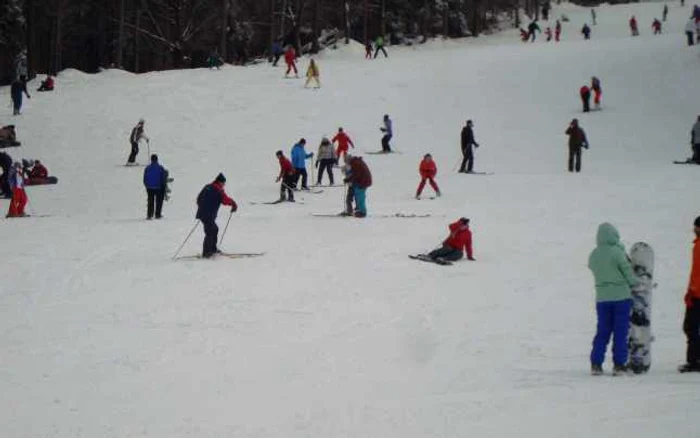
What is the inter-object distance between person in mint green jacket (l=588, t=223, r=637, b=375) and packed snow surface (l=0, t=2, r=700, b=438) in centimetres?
32

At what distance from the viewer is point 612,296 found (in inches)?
332

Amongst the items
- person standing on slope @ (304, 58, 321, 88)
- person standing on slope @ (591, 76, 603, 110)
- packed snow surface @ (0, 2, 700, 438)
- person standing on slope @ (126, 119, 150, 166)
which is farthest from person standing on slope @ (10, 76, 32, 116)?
person standing on slope @ (591, 76, 603, 110)

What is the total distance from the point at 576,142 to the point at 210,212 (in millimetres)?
13891

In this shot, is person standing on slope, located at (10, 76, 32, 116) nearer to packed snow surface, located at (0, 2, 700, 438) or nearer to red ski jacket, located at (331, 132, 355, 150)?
packed snow surface, located at (0, 2, 700, 438)

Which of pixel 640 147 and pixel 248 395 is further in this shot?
pixel 640 147

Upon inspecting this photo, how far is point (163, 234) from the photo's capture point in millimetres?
→ 18234

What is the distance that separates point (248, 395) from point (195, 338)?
2.28m

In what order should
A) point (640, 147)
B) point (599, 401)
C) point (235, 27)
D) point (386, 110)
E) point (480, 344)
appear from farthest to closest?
point (235, 27) < point (386, 110) < point (640, 147) < point (480, 344) < point (599, 401)

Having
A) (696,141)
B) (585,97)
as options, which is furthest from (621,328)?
(585,97)

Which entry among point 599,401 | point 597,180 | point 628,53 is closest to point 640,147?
point 597,180

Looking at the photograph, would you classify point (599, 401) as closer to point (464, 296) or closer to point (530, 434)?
point (530, 434)

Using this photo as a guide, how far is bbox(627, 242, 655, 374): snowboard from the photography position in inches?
334

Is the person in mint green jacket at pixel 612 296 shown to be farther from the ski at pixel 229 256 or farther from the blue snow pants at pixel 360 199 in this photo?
the blue snow pants at pixel 360 199

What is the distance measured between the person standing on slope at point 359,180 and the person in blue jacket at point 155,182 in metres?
4.29
